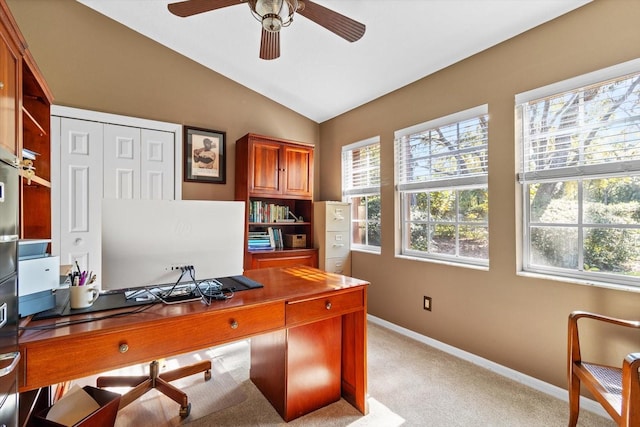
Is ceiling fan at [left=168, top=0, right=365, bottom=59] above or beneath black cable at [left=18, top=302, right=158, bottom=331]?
above

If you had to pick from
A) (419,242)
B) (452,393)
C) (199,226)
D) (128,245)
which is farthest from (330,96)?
(452,393)

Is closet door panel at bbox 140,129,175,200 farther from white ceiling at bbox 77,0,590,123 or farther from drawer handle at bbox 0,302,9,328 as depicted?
drawer handle at bbox 0,302,9,328

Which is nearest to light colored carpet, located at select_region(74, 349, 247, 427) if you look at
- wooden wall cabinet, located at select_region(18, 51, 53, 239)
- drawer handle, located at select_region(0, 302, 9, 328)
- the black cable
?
the black cable

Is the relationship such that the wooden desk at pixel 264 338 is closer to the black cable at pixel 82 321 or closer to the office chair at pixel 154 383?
the black cable at pixel 82 321

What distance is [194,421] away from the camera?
1.76 metres

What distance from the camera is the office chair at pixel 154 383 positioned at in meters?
1.80

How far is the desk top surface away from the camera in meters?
1.04

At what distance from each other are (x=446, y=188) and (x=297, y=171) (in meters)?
1.72

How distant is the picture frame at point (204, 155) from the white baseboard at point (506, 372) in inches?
101

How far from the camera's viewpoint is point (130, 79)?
3.02 meters

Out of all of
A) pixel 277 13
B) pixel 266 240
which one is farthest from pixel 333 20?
pixel 266 240

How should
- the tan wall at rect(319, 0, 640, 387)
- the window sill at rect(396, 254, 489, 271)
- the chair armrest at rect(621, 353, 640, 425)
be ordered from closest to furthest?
the chair armrest at rect(621, 353, 640, 425)
the tan wall at rect(319, 0, 640, 387)
the window sill at rect(396, 254, 489, 271)

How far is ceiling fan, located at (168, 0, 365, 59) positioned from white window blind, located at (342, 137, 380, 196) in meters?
1.75

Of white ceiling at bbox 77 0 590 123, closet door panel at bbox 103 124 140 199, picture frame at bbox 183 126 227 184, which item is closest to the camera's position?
white ceiling at bbox 77 0 590 123
